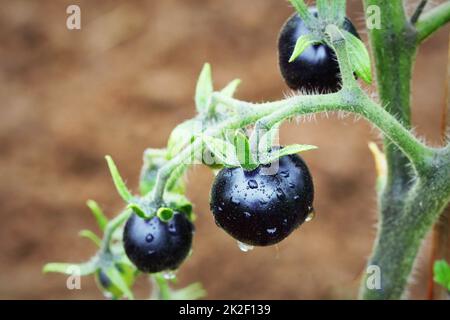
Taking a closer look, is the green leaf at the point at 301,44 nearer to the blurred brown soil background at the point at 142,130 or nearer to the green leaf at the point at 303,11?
the green leaf at the point at 303,11

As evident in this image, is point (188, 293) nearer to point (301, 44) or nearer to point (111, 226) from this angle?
point (111, 226)

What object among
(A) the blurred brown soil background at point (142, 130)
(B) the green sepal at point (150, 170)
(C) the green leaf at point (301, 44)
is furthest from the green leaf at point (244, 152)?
(A) the blurred brown soil background at point (142, 130)

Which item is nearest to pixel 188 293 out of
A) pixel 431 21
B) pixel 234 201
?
pixel 234 201

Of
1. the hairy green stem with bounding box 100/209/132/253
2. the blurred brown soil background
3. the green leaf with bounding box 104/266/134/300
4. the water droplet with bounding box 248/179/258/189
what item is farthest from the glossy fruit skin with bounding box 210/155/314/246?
the blurred brown soil background

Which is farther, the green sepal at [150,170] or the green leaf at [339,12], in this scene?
the green sepal at [150,170]
